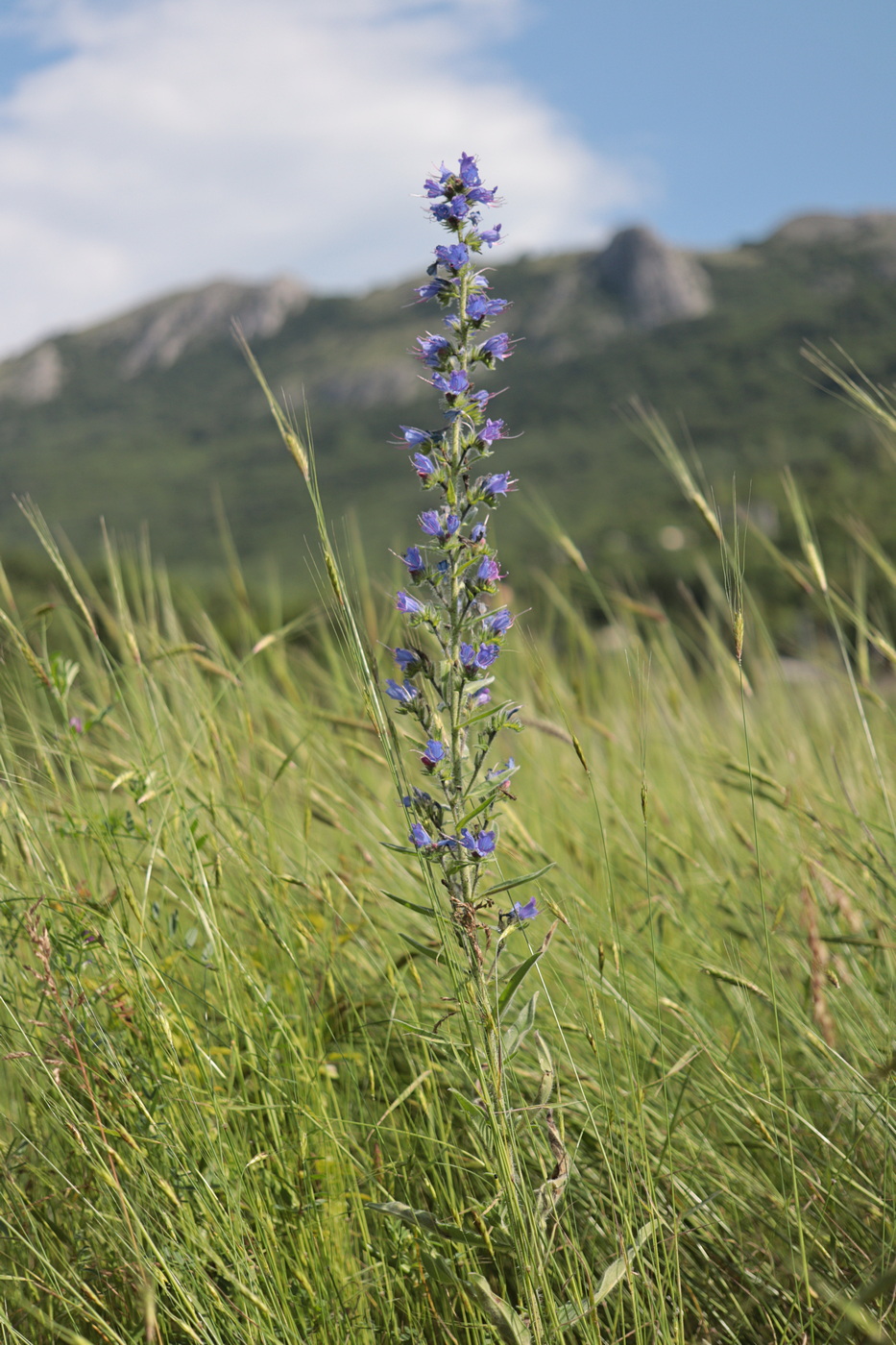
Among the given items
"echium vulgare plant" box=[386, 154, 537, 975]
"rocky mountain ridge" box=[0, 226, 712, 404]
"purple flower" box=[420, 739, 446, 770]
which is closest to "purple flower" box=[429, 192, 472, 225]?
"echium vulgare plant" box=[386, 154, 537, 975]

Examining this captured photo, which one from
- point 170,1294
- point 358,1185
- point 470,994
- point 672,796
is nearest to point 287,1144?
point 358,1185

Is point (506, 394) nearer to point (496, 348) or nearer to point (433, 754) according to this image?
point (496, 348)

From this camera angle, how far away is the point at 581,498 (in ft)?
295

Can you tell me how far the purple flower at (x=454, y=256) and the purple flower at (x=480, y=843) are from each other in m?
0.80

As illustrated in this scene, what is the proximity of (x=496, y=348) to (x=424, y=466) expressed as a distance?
25cm

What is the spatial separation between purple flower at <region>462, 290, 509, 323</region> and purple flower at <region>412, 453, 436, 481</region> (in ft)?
0.73

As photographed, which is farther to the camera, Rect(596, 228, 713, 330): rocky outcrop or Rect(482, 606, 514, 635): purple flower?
Rect(596, 228, 713, 330): rocky outcrop

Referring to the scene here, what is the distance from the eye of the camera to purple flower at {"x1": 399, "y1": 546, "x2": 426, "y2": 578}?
1223 mm

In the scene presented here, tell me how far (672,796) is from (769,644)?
21.7 inches

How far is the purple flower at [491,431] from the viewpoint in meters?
1.24

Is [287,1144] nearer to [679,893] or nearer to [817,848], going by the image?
[679,893]

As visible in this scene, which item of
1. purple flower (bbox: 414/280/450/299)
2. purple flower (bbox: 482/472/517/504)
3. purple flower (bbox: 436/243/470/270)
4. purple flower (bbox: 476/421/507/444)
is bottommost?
purple flower (bbox: 482/472/517/504)

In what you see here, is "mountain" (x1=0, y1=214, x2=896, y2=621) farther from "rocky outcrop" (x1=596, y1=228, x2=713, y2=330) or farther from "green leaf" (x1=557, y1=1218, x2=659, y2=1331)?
"green leaf" (x1=557, y1=1218, x2=659, y2=1331)

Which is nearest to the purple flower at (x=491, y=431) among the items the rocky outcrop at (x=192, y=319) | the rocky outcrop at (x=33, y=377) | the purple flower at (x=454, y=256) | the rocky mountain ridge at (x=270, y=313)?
the purple flower at (x=454, y=256)
